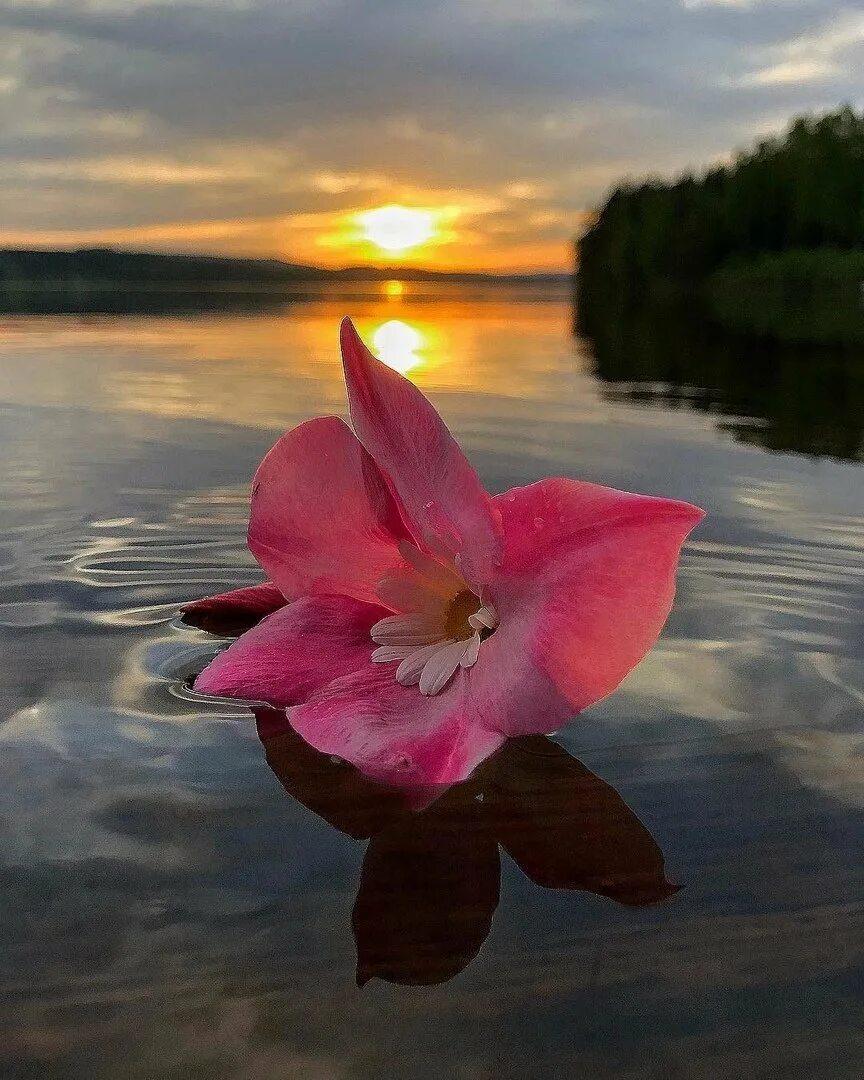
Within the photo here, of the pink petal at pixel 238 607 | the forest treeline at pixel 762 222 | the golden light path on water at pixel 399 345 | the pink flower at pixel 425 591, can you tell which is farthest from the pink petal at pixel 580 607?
the forest treeline at pixel 762 222

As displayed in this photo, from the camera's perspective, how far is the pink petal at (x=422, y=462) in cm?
96

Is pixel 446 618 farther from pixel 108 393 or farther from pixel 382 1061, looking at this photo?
pixel 108 393

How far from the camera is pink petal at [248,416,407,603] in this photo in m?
1.13

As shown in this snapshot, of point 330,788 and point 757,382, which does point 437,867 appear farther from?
point 757,382

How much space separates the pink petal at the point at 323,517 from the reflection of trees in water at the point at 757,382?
6.87 feet

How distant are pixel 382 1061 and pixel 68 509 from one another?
1730mm

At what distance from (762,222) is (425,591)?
4695cm

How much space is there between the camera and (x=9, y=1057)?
1.96 feet

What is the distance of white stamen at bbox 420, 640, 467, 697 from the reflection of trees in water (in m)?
2.17

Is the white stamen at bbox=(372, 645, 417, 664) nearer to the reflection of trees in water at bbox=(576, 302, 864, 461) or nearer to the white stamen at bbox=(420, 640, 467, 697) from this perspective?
the white stamen at bbox=(420, 640, 467, 697)

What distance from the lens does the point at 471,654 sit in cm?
96

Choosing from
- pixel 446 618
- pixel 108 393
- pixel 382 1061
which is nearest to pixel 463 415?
pixel 108 393

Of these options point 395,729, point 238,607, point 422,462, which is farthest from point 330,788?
point 238,607

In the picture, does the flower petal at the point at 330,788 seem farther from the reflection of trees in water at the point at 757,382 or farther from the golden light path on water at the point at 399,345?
the golden light path on water at the point at 399,345
